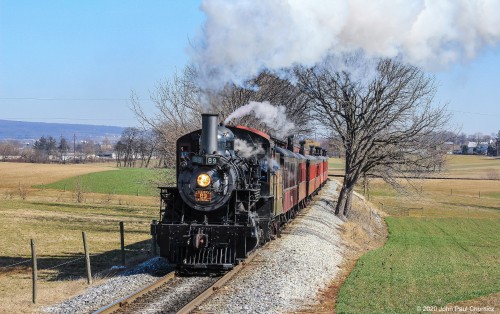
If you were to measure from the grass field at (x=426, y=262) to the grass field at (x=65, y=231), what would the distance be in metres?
6.76

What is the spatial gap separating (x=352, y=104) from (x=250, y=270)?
2068 centimetres

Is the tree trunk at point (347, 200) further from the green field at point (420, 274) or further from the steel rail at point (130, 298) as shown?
the steel rail at point (130, 298)

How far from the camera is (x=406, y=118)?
3416cm

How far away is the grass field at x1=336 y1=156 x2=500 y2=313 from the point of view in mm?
13680

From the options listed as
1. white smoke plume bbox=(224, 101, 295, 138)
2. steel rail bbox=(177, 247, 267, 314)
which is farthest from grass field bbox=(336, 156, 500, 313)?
white smoke plume bbox=(224, 101, 295, 138)

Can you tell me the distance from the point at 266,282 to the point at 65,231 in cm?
1944

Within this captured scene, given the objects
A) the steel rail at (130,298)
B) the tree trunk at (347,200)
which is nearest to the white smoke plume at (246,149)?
the steel rail at (130,298)

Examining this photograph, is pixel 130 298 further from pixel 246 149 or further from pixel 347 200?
pixel 347 200

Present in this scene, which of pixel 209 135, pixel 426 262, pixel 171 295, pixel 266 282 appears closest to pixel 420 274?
pixel 426 262

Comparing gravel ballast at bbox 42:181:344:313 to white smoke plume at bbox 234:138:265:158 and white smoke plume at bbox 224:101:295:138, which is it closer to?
white smoke plume at bbox 234:138:265:158

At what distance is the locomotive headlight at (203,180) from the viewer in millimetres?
15469

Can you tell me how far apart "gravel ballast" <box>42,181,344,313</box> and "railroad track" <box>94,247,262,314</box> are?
0.20m

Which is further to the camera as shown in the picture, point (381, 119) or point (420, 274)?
point (381, 119)

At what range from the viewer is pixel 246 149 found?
58.2 feet
